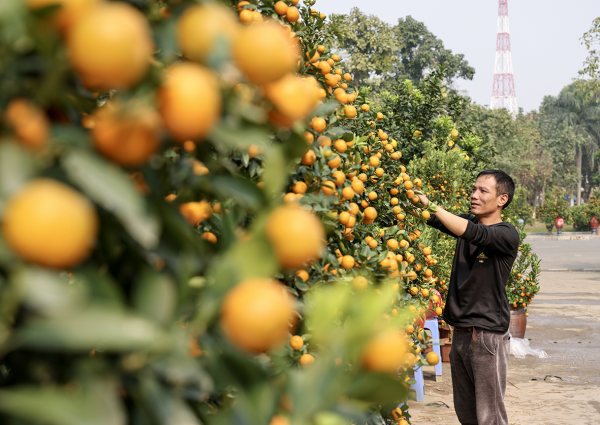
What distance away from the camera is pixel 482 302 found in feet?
12.6

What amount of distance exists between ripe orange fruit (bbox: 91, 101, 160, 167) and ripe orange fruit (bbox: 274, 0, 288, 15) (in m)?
1.87

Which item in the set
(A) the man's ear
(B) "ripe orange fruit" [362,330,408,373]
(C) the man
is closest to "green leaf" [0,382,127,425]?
(B) "ripe orange fruit" [362,330,408,373]

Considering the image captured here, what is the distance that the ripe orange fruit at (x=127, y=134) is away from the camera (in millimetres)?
407

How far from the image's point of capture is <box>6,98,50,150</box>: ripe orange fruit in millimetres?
408

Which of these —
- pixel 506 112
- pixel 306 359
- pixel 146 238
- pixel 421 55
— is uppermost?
pixel 421 55

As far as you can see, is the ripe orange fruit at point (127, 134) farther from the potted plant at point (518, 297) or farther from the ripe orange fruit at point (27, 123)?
the potted plant at point (518, 297)

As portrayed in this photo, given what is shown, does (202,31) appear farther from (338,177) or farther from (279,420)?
(338,177)

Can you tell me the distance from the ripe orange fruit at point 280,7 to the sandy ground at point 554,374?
402 cm

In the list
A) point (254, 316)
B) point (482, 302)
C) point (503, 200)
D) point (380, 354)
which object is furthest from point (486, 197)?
point (254, 316)

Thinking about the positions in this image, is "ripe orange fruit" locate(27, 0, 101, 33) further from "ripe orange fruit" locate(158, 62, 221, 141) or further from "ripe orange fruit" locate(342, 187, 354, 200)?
"ripe orange fruit" locate(342, 187, 354, 200)

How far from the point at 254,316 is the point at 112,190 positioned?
0.14 metres

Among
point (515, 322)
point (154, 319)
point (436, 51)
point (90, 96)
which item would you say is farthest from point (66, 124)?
point (436, 51)

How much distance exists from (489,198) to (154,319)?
379cm

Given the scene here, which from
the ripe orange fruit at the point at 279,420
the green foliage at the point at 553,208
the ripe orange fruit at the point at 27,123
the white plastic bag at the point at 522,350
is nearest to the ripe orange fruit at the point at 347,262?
the ripe orange fruit at the point at 279,420
